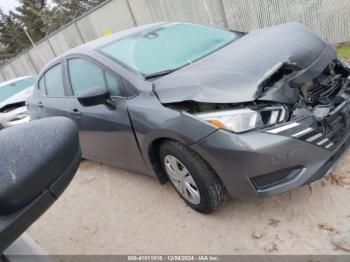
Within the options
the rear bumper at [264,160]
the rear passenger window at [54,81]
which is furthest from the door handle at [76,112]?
the rear bumper at [264,160]

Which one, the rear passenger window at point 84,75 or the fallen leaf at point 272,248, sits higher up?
Result: the rear passenger window at point 84,75

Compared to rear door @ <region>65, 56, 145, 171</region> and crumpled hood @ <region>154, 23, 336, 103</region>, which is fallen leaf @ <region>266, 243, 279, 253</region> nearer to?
crumpled hood @ <region>154, 23, 336, 103</region>

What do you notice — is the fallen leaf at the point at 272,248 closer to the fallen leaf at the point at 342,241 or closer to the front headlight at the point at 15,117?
the fallen leaf at the point at 342,241

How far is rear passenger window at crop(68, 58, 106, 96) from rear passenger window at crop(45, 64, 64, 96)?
0.31m

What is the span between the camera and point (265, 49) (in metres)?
3.12

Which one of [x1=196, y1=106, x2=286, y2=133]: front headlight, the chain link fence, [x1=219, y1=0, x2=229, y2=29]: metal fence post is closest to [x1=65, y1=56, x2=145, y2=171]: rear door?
[x1=196, y1=106, x2=286, y2=133]: front headlight

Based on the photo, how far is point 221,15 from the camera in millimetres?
8750

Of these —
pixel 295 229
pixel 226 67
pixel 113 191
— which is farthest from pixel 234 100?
pixel 113 191

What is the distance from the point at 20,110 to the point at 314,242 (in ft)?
22.3

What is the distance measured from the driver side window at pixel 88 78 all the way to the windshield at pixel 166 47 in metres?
0.20

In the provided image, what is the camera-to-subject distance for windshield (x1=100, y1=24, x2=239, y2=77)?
3480 mm

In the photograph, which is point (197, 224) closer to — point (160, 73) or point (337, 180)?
point (337, 180)

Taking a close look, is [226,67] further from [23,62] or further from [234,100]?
[23,62]

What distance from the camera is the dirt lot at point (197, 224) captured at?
2658mm
